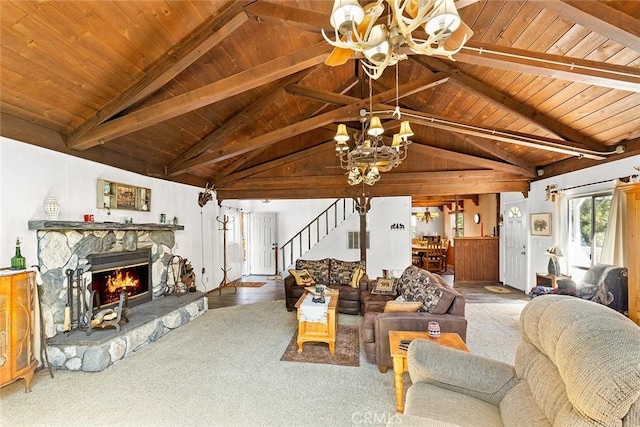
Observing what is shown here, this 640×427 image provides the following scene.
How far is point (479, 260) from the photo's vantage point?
8391 mm

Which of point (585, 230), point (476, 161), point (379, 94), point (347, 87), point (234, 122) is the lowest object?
point (585, 230)

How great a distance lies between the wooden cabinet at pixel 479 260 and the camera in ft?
27.5

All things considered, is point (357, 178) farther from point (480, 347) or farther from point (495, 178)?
point (495, 178)

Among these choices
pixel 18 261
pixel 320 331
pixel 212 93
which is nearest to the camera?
pixel 18 261

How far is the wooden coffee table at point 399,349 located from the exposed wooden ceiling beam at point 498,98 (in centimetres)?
362

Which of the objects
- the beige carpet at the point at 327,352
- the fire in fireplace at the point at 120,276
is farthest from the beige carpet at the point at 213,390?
the fire in fireplace at the point at 120,276

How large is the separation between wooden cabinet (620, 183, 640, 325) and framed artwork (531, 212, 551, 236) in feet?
11.1

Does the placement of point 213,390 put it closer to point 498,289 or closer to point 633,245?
point 633,245

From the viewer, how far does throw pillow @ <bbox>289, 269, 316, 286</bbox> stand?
5.66m

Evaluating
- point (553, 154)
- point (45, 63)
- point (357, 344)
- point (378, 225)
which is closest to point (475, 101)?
point (553, 154)

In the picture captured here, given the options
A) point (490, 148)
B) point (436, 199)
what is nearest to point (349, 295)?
point (490, 148)

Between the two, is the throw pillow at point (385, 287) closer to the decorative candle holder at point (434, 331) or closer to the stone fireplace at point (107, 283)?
the decorative candle holder at point (434, 331)

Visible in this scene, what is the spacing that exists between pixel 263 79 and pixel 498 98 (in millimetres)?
3581

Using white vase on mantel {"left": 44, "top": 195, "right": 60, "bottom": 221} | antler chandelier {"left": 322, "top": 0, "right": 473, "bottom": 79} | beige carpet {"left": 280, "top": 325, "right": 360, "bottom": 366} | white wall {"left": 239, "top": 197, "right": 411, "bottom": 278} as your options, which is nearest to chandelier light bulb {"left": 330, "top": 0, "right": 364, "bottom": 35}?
antler chandelier {"left": 322, "top": 0, "right": 473, "bottom": 79}
